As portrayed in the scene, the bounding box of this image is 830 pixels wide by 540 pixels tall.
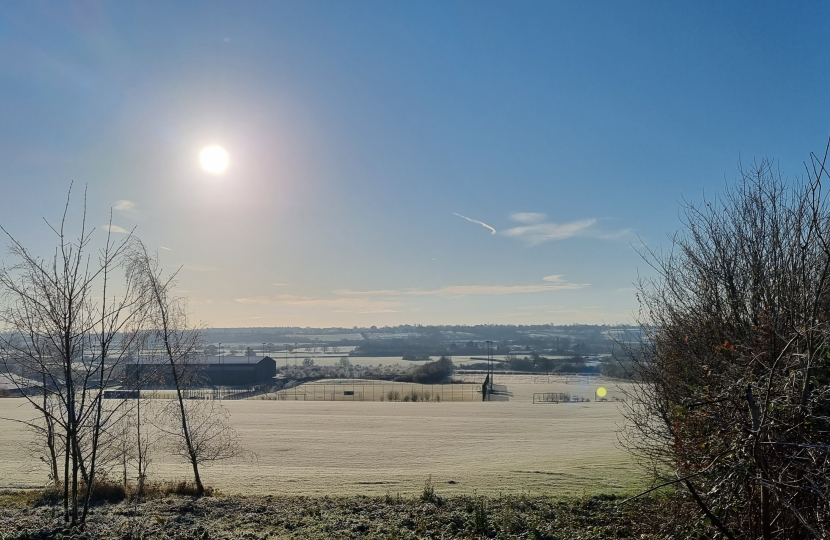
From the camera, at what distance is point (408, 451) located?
3262 centimetres

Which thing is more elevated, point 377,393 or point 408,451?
point 408,451

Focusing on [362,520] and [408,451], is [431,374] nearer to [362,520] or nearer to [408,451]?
[408,451]

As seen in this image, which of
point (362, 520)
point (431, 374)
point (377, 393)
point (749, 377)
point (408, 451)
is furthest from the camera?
point (431, 374)

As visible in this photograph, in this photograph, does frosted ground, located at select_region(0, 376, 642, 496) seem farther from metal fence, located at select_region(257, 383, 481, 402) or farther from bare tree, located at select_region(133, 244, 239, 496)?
metal fence, located at select_region(257, 383, 481, 402)

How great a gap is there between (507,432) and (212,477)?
79.8 ft

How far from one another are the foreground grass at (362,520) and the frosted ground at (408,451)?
4641 mm

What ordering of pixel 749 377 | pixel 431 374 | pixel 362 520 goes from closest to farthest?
pixel 749 377 < pixel 362 520 < pixel 431 374

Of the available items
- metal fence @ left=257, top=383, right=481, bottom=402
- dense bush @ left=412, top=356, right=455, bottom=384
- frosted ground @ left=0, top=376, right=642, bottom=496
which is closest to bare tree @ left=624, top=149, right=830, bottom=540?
frosted ground @ left=0, top=376, right=642, bottom=496

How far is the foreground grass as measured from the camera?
8984mm

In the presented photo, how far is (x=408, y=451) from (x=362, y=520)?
72.6 ft

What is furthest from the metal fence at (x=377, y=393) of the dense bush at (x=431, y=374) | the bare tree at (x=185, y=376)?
the bare tree at (x=185, y=376)

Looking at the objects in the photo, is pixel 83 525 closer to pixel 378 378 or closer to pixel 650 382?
pixel 650 382

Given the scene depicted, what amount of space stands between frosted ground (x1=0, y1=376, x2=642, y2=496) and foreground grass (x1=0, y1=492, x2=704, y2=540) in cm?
464

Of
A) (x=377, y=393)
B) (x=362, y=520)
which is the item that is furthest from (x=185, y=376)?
(x=377, y=393)
